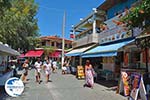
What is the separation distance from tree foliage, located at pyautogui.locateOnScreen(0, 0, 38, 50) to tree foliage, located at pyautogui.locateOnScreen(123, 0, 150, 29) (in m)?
9.75

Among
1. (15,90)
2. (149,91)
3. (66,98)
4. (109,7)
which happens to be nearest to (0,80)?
(66,98)

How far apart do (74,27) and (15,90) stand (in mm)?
33209

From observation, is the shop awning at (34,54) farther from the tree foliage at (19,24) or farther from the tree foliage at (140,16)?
the tree foliage at (140,16)

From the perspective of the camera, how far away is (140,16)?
13297mm

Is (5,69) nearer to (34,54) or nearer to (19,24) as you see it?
(19,24)

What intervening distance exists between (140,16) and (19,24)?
18.8 metres

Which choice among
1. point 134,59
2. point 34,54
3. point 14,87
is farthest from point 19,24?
point 34,54

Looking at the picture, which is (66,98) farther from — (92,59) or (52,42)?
(52,42)

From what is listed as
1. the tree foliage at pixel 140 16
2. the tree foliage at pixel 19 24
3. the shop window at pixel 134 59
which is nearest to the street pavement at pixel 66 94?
the shop window at pixel 134 59

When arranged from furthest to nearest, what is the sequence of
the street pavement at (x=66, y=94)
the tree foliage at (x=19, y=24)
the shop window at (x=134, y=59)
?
the tree foliage at (x=19, y=24), the shop window at (x=134, y=59), the street pavement at (x=66, y=94)

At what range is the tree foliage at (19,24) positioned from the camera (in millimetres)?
23631

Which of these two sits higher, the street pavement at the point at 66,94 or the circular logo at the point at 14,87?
the circular logo at the point at 14,87

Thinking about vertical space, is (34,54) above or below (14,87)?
above

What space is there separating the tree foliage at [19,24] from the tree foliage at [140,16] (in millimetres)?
9748
